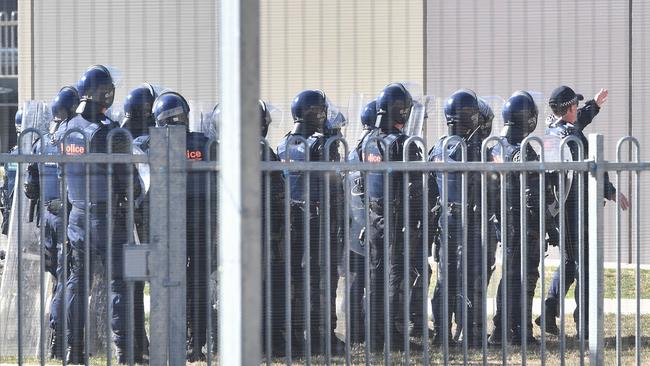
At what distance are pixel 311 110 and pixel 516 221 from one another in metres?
1.76

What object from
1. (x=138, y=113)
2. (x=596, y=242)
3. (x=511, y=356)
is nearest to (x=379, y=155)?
(x=511, y=356)

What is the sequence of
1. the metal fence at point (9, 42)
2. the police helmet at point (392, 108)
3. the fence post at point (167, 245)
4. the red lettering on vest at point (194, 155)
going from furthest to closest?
the metal fence at point (9, 42)
the police helmet at point (392, 108)
the red lettering on vest at point (194, 155)
the fence post at point (167, 245)

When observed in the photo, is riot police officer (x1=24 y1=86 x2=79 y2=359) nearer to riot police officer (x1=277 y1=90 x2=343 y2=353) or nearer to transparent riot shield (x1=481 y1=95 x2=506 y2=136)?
riot police officer (x1=277 y1=90 x2=343 y2=353)

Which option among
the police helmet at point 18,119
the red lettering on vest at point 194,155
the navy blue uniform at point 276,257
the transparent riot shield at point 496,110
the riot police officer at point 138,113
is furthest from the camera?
the transparent riot shield at point 496,110

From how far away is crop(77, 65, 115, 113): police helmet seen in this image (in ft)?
24.9

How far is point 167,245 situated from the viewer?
18.1ft

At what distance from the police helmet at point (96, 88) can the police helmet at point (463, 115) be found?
236 centimetres

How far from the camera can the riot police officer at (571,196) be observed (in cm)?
661

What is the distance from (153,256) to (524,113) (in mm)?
3645

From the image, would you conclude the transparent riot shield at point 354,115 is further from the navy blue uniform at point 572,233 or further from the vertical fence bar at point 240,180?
the vertical fence bar at point 240,180

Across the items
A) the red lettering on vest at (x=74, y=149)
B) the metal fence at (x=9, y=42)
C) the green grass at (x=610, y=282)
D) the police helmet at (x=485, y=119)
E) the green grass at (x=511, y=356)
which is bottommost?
the green grass at (x=511, y=356)

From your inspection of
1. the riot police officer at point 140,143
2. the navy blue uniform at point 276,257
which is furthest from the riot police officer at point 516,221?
the riot police officer at point 140,143

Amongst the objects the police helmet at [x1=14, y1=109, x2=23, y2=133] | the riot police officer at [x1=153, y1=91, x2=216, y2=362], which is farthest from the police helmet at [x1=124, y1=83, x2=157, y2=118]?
the riot police officer at [x1=153, y1=91, x2=216, y2=362]

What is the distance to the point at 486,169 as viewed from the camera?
18.6 ft
